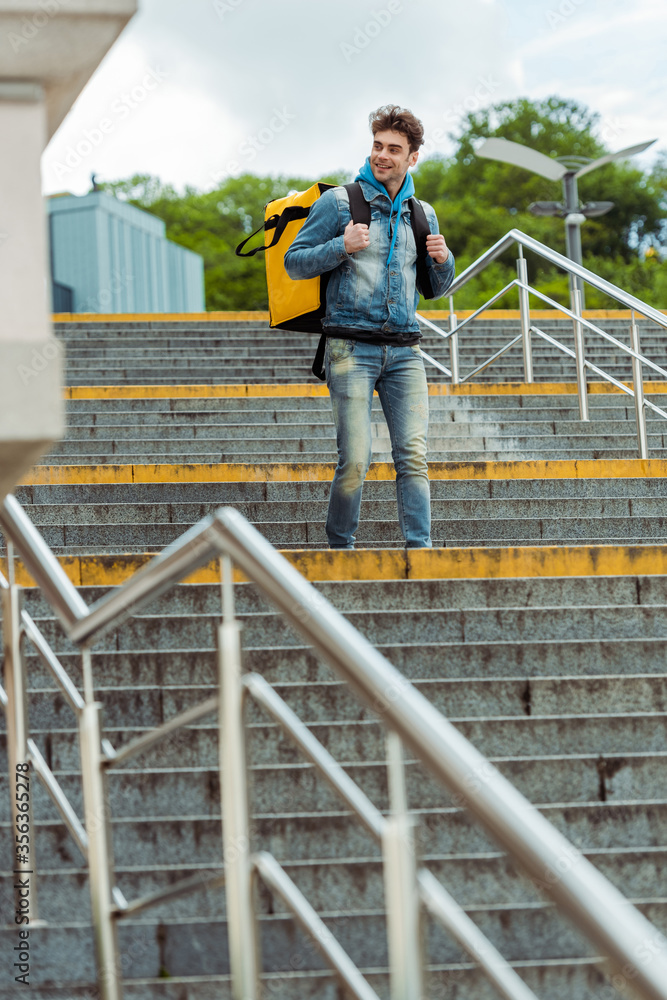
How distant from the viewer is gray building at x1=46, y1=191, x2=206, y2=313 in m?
21.7

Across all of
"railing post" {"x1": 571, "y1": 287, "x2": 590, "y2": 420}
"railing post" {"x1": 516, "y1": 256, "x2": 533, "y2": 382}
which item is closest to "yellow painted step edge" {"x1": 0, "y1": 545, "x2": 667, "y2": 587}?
"railing post" {"x1": 571, "y1": 287, "x2": 590, "y2": 420}

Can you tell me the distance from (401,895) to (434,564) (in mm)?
3024

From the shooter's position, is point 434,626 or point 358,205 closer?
point 434,626

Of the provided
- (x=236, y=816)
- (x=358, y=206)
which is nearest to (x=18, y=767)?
(x=236, y=816)

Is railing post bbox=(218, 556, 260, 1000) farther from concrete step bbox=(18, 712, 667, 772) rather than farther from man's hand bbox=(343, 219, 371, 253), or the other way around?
man's hand bbox=(343, 219, 371, 253)

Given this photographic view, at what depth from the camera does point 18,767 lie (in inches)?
117

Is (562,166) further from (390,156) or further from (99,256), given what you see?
(390,156)

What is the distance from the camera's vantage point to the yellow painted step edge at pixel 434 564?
4.71m

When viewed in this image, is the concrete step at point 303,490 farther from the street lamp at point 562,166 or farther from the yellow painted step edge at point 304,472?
the street lamp at point 562,166

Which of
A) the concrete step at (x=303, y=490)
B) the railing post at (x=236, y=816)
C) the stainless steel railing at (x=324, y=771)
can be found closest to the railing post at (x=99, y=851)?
the stainless steel railing at (x=324, y=771)

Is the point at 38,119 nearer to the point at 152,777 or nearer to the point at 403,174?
the point at 152,777

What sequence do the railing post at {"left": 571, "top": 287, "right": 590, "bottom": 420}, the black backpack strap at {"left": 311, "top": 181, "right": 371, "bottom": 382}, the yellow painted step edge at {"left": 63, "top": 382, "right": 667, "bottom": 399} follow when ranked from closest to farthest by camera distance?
the black backpack strap at {"left": 311, "top": 181, "right": 371, "bottom": 382}, the railing post at {"left": 571, "top": 287, "right": 590, "bottom": 420}, the yellow painted step edge at {"left": 63, "top": 382, "right": 667, "bottom": 399}

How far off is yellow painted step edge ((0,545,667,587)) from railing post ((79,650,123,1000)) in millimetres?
2065

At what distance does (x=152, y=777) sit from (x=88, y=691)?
863mm
